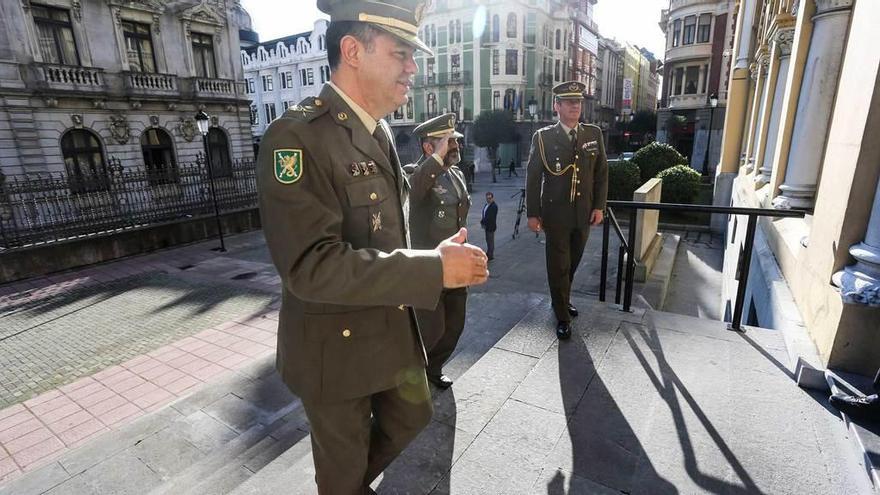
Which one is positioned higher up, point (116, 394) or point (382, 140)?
point (382, 140)

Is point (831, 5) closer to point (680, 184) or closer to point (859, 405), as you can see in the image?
point (859, 405)

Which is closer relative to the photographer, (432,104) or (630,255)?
(630,255)

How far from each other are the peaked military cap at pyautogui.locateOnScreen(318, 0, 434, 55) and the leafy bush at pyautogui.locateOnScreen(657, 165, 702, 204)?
12527 mm

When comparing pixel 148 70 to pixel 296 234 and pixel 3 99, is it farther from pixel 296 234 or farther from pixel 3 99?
pixel 296 234

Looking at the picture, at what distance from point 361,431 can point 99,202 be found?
12.4m

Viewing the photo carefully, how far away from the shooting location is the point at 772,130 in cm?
672

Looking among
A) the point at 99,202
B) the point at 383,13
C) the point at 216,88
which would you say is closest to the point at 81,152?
the point at 216,88

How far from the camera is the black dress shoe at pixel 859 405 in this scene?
2088mm

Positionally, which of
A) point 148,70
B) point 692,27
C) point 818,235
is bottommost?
point 818,235

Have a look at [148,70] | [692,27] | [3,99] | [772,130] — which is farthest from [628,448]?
[692,27]

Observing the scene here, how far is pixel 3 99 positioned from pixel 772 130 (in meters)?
21.8

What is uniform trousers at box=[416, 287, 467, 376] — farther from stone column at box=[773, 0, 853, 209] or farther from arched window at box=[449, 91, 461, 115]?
arched window at box=[449, 91, 461, 115]

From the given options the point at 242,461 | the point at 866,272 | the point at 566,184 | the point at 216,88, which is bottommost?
the point at 242,461

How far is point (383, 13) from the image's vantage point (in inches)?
A: 58.2
